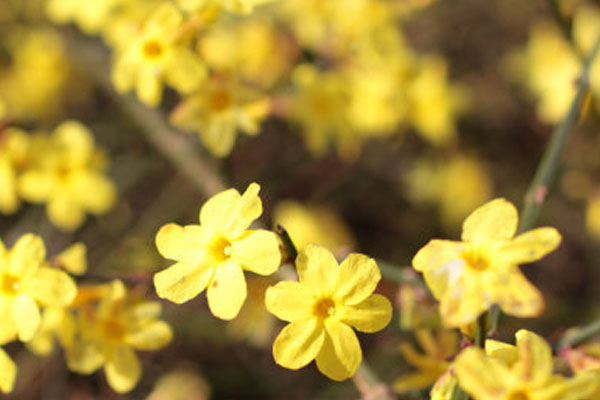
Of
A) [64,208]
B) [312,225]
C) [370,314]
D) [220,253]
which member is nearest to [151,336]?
[220,253]

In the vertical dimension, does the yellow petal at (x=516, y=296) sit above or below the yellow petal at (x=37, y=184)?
above

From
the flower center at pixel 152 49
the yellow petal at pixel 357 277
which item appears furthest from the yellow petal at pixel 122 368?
the flower center at pixel 152 49

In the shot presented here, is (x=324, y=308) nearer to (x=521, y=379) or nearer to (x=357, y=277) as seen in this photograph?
(x=357, y=277)

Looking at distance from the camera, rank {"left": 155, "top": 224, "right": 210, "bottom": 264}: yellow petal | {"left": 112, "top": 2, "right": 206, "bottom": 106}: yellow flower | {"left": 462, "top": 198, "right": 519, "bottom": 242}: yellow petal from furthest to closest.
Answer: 1. {"left": 112, "top": 2, "right": 206, "bottom": 106}: yellow flower
2. {"left": 155, "top": 224, "right": 210, "bottom": 264}: yellow petal
3. {"left": 462, "top": 198, "right": 519, "bottom": 242}: yellow petal

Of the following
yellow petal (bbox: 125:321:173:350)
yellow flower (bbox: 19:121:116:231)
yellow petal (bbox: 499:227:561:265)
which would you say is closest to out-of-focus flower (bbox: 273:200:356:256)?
yellow flower (bbox: 19:121:116:231)

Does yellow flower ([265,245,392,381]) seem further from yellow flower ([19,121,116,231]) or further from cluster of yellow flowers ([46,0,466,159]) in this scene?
yellow flower ([19,121,116,231])

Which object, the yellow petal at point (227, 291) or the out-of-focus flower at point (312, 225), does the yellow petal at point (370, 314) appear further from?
the out-of-focus flower at point (312, 225)

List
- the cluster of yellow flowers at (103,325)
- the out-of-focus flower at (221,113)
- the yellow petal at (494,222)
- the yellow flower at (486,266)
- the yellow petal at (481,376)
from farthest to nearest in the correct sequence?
the out-of-focus flower at (221,113) < the cluster of yellow flowers at (103,325) < the yellow petal at (494,222) < the yellow flower at (486,266) < the yellow petal at (481,376)
